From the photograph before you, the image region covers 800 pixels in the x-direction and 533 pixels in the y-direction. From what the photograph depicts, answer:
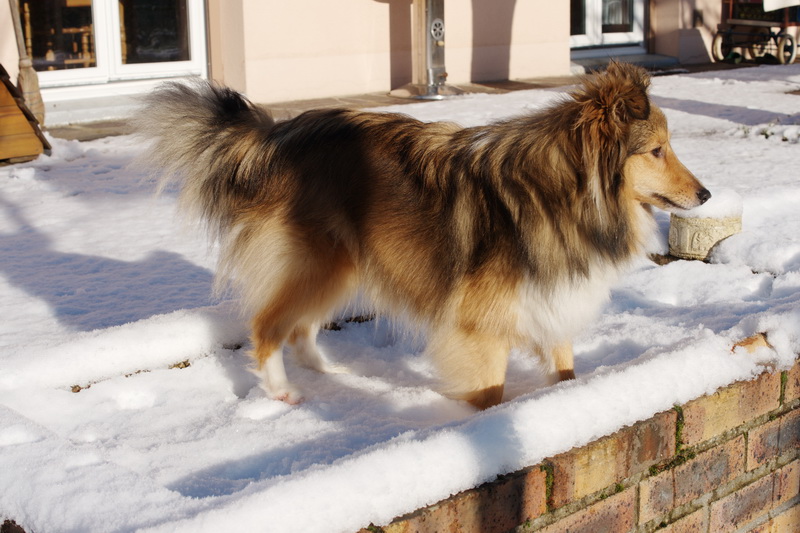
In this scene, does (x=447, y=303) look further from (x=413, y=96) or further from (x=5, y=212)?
(x=413, y=96)

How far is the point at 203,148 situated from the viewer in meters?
3.48

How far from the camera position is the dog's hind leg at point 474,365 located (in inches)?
124

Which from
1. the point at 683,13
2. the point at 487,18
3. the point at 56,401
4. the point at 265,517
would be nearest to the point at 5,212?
the point at 56,401

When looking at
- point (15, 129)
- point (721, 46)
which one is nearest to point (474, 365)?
point (15, 129)

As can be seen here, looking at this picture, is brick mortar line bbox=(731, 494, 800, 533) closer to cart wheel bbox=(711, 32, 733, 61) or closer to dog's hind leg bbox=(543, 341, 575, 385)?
dog's hind leg bbox=(543, 341, 575, 385)

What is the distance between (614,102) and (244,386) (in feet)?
5.76

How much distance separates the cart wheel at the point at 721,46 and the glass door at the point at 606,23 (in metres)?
1.06

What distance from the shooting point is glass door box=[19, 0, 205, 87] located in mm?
8836

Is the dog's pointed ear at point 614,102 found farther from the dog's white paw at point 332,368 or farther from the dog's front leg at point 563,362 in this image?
the dog's white paw at point 332,368

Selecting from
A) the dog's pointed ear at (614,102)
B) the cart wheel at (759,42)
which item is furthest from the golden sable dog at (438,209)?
the cart wheel at (759,42)

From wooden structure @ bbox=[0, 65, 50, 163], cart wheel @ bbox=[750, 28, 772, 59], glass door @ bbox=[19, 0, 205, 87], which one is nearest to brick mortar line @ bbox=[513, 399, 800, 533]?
wooden structure @ bbox=[0, 65, 50, 163]

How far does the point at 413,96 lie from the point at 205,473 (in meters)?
7.76

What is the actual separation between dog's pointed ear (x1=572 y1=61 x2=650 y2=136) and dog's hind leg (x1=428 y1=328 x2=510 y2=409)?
79cm

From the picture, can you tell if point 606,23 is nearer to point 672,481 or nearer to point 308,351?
point 308,351
